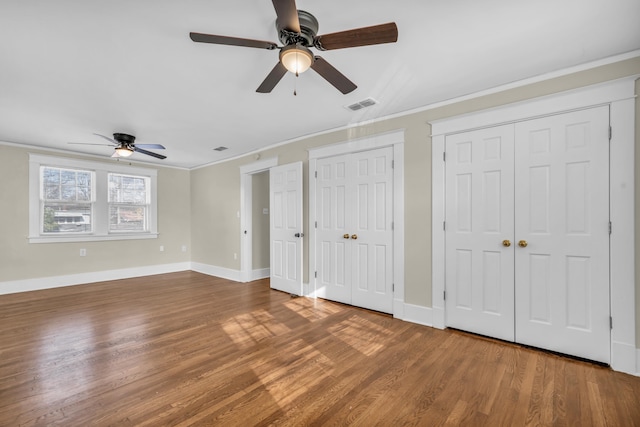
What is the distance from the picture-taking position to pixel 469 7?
5.90 ft

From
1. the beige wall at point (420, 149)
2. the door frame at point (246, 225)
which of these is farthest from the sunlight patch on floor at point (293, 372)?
the door frame at point (246, 225)

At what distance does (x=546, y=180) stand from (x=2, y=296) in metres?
7.46

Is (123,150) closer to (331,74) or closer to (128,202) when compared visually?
(128,202)

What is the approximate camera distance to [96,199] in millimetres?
5629

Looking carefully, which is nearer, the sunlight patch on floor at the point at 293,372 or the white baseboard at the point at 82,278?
the sunlight patch on floor at the point at 293,372

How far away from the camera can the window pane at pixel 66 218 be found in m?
5.15

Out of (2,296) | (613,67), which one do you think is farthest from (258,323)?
(2,296)

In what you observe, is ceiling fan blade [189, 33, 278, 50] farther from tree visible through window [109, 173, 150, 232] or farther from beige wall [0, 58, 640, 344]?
tree visible through window [109, 173, 150, 232]

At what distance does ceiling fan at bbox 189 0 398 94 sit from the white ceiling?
0.13 m

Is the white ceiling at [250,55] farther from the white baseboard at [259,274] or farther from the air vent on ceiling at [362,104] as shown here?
the white baseboard at [259,274]

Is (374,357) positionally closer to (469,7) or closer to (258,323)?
(258,323)

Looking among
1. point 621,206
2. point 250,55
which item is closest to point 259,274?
point 250,55

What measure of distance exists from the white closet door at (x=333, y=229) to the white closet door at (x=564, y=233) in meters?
1.97

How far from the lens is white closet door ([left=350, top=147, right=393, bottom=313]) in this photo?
11.9 ft
